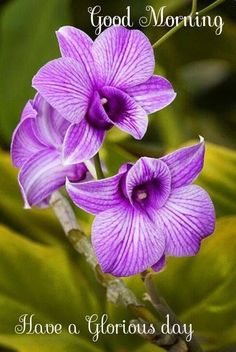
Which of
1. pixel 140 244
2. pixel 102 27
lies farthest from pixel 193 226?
pixel 102 27

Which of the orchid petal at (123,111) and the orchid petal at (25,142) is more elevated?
the orchid petal at (123,111)

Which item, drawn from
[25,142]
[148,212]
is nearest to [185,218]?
[148,212]

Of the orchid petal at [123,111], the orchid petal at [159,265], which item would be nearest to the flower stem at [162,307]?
the orchid petal at [159,265]

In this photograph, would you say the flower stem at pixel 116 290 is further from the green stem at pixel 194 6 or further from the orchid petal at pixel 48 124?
the green stem at pixel 194 6

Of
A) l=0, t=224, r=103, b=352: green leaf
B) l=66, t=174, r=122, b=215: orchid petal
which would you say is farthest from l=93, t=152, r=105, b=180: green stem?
l=0, t=224, r=103, b=352: green leaf

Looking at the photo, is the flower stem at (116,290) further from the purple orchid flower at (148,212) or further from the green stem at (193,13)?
the green stem at (193,13)

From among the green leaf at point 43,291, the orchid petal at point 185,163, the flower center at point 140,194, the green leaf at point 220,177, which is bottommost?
the green leaf at point 43,291

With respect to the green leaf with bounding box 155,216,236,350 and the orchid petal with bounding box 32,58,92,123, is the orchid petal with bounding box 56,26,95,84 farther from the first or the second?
the green leaf with bounding box 155,216,236,350

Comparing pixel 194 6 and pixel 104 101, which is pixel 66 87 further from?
pixel 194 6
